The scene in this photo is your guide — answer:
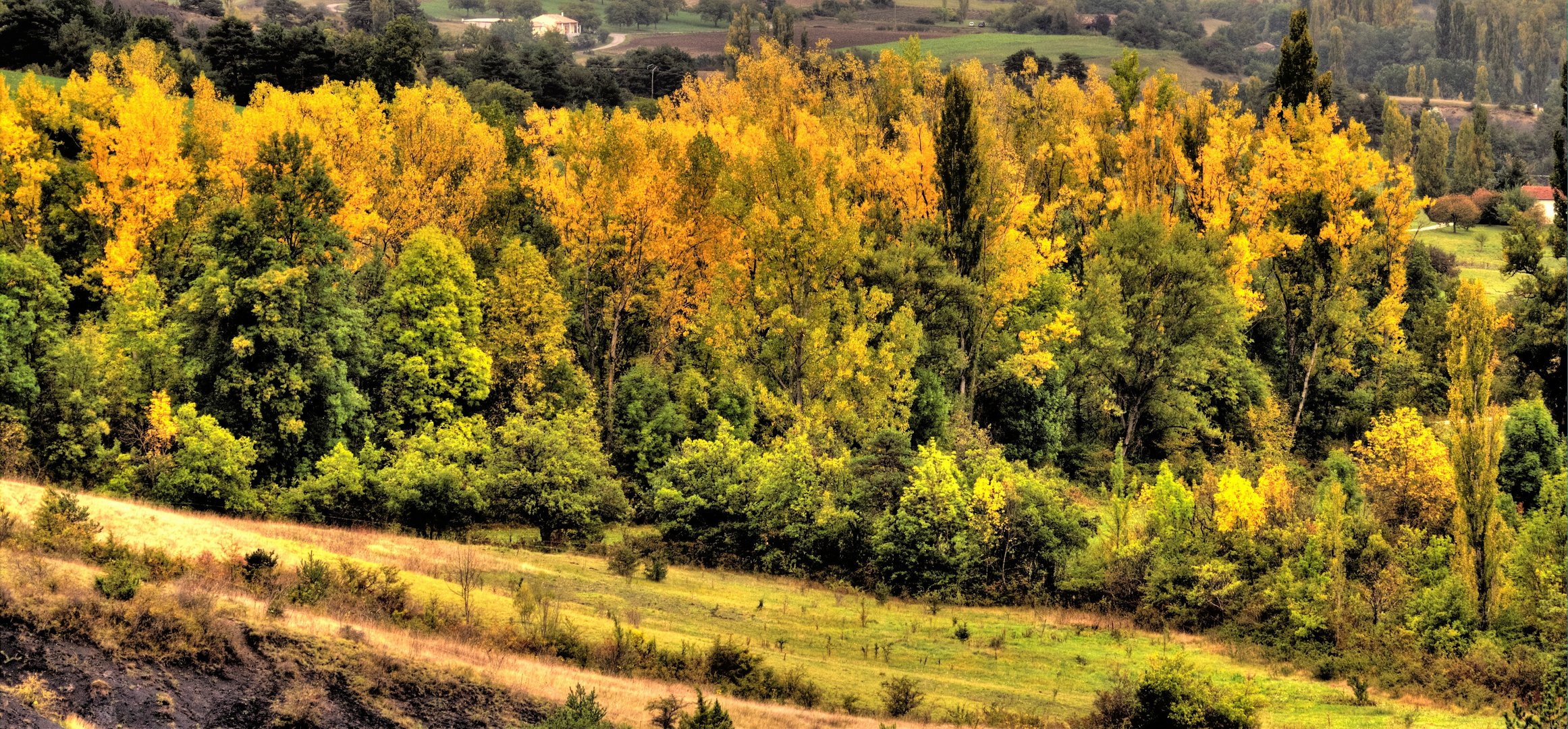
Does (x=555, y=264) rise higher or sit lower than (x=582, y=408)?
higher

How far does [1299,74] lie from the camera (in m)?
87.2

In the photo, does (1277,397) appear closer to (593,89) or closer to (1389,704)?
(1389,704)

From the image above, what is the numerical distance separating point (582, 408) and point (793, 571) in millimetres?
12470

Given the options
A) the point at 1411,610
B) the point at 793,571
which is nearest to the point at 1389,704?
the point at 1411,610

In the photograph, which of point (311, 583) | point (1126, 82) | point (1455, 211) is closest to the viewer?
point (311, 583)

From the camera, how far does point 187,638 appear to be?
35500 millimetres

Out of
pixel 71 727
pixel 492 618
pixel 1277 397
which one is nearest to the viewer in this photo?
pixel 71 727

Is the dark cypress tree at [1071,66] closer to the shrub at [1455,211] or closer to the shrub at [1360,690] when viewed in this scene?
the shrub at [1455,211]

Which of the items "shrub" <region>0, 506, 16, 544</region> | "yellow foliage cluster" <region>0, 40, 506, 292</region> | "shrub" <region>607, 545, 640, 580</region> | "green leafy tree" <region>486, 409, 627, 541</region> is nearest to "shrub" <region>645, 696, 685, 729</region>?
"shrub" <region>607, 545, 640, 580</region>

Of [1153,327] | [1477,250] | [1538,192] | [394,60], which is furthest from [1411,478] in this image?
[1538,192]

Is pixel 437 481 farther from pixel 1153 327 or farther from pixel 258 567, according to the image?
pixel 1153 327

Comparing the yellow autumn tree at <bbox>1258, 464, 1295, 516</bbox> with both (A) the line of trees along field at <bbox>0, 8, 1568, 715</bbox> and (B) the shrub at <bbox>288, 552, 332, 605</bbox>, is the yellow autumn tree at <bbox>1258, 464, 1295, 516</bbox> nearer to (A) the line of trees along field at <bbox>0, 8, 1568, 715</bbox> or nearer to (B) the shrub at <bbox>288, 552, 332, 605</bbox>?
(A) the line of trees along field at <bbox>0, 8, 1568, 715</bbox>

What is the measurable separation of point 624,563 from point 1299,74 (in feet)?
177

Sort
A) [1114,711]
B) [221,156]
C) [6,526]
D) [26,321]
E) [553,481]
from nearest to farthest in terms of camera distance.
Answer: [6,526], [1114,711], [26,321], [553,481], [221,156]
